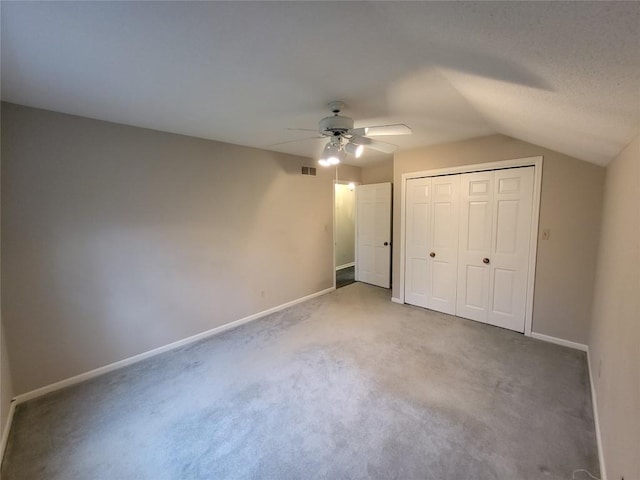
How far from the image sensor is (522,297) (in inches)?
129

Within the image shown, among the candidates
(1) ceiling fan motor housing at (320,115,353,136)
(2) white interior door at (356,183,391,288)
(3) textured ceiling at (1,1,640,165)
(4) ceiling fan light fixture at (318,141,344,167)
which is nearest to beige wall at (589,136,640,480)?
(3) textured ceiling at (1,1,640,165)

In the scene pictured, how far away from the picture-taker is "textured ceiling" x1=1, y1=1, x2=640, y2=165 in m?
0.89

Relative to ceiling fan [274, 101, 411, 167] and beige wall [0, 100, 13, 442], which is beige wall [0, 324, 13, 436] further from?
ceiling fan [274, 101, 411, 167]

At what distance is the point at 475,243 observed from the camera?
3.58m

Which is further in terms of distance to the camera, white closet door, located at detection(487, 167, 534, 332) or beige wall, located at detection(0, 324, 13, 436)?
white closet door, located at detection(487, 167, 534, 332)

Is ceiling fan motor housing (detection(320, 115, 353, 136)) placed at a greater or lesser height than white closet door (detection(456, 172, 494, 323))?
greater

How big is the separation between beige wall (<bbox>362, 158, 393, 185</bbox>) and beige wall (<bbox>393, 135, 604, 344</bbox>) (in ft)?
6.72

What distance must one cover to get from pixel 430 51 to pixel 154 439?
2.99 metres

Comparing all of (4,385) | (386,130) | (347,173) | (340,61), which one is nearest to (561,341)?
(386,130)

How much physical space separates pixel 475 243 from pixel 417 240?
32.1 inches

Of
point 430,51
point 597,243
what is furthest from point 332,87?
point 597,243

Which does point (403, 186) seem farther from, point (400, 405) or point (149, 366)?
point (149, 366)

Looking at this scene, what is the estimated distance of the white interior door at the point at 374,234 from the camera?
5.21 metres

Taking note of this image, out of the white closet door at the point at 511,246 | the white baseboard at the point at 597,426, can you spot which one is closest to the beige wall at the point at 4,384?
the white baseboard at the point at 597,426
